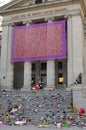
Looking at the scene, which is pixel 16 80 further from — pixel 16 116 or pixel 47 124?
pixel 47 124

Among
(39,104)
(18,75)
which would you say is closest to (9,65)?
(18,75)

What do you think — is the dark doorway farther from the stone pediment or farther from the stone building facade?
the stone pediment

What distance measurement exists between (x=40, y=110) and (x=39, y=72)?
15384 millimetres

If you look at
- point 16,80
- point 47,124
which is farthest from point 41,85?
point 47,124

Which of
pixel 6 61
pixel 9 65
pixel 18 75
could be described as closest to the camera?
pixel 9 65

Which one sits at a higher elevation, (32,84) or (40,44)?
(40,44)

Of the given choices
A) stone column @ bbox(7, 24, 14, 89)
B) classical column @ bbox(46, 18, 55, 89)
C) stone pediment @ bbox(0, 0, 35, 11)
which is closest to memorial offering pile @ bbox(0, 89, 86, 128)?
classical column @ bbox(46, 18, 55, 89)

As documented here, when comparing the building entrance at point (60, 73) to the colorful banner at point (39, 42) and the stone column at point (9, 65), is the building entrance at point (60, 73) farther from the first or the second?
the stone column at point (9, 65)

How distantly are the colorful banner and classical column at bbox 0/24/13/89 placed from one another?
1154 mm

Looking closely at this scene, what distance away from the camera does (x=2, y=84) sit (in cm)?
3769

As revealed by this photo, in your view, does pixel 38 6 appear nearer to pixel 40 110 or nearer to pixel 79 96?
pixel 79 96

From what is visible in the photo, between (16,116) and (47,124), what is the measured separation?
4238 millimetres

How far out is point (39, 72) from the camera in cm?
3972

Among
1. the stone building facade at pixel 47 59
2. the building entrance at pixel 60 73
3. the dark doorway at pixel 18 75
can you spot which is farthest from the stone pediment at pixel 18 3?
the building entrance at pixel 60 73
